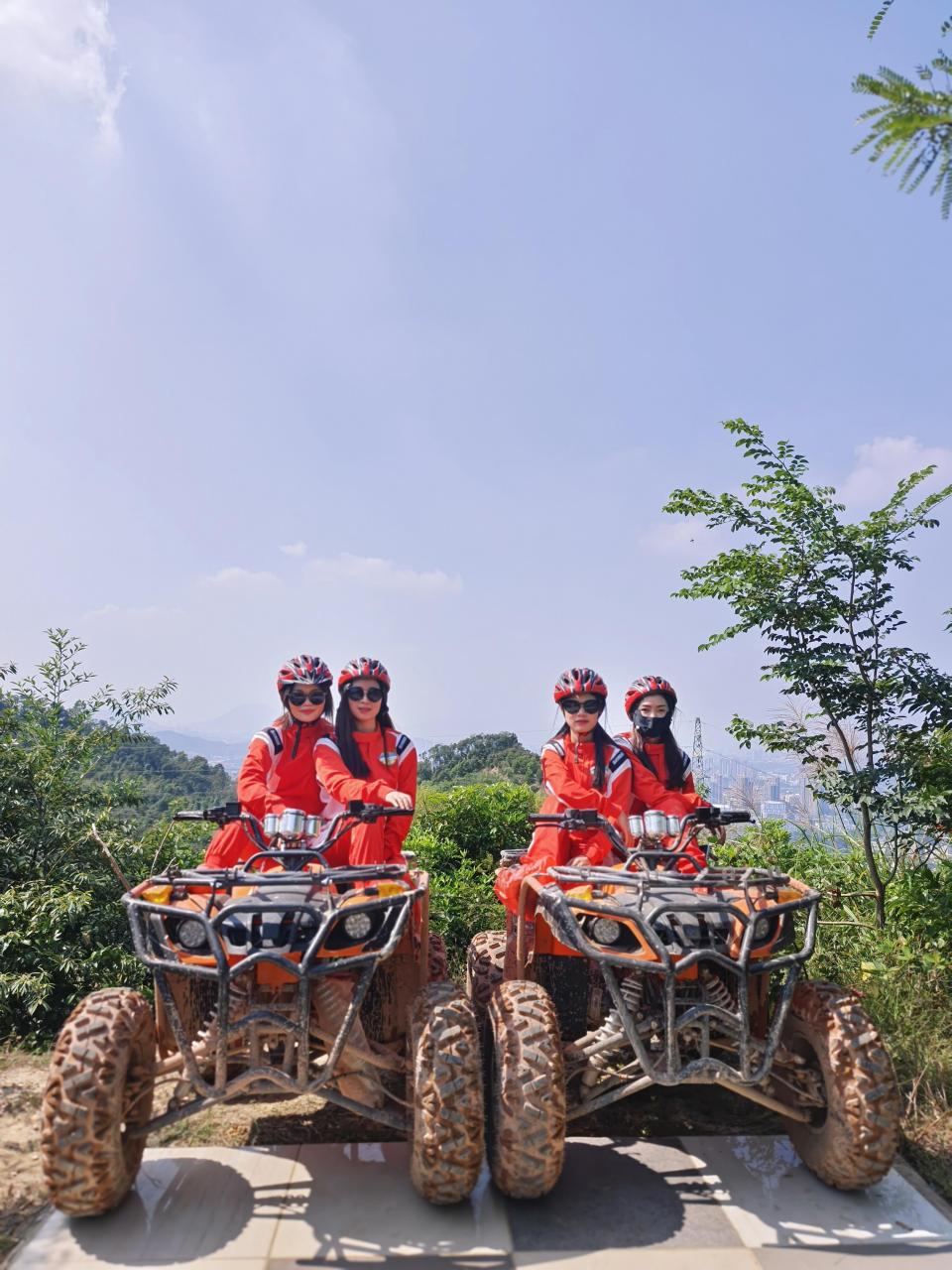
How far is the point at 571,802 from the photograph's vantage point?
4.99m

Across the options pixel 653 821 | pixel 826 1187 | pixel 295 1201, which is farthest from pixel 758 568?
pixel 295 1201

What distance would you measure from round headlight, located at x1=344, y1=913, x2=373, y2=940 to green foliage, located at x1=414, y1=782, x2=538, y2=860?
15.9 feet

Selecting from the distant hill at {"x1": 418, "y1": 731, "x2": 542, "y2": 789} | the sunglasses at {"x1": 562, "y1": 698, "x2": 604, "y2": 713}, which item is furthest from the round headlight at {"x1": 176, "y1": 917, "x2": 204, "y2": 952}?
the distant hill at {"x1": 418, "y1": 731, "x2": 542, "y2": 789}

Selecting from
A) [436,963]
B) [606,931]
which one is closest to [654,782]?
[436,963]

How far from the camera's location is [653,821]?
4098mm

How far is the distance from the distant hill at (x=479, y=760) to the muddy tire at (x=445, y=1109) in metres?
9.96

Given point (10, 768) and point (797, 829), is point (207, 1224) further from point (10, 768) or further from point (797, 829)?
point (797, 829)

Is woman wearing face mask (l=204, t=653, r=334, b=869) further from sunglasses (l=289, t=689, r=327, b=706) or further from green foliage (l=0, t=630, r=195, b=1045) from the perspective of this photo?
green foliage (l=0, t=630, r=195, b=1045)

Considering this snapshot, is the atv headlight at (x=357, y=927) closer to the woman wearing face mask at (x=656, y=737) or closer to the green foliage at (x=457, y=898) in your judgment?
the woman wearing face mask at (x=656, y=737)

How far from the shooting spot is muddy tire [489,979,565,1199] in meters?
3.18

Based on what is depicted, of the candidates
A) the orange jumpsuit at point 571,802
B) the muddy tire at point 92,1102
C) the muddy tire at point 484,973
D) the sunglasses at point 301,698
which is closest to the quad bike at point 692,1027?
the orange jumpsuit at point 571,802

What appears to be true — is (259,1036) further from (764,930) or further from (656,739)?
(656,739)

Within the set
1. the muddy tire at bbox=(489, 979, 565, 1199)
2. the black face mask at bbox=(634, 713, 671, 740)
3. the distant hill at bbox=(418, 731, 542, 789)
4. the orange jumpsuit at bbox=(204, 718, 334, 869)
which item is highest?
the distant hill at bbox=(418, 731, 542, 789)

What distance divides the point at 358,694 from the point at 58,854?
287 cm
